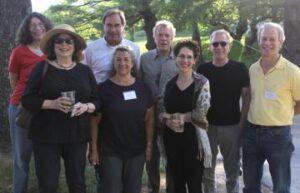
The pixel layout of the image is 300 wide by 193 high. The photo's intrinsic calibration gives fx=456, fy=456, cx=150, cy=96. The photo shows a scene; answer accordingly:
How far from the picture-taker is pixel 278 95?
13.4 ft

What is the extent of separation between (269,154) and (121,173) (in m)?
1.36

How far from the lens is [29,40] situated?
452 centimetres

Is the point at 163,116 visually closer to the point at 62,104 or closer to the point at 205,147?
the point at 205,147

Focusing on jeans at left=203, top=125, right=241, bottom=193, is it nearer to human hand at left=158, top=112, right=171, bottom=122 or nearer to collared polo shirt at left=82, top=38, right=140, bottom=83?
human hand at left=158, top=112, right=171, bottom=122

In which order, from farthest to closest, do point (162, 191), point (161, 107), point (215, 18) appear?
point (215, 18)
point (162, 191)
point (161, 107)

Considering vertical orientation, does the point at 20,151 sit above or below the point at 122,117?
below

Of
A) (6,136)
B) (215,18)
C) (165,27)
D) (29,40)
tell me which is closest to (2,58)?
(6,136)

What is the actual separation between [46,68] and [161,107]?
1.19 metres

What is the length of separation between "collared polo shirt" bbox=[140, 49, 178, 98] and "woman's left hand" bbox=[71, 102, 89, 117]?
1040mm

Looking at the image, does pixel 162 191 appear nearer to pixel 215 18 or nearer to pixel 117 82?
pixel 117 82

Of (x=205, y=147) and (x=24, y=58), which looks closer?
(x=205, y=147)

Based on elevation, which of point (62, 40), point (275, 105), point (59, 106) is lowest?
point (275, 105)

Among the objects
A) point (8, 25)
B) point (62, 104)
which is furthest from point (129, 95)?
point (8, 25)

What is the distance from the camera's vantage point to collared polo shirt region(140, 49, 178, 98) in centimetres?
477
